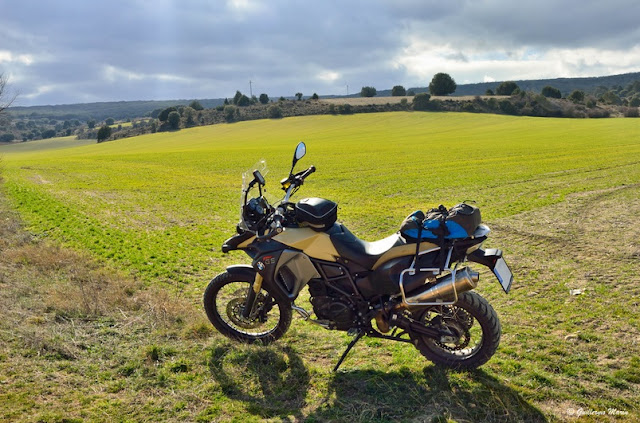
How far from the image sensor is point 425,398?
4.45 m

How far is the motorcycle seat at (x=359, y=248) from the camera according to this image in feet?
15.6

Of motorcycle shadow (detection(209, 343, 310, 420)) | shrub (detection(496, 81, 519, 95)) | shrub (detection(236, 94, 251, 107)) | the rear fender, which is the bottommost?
motorcycle shadow (detection(209, 343, 310, 420))

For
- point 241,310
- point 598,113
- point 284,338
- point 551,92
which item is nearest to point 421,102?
point 598,113

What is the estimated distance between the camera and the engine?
4.98 metres

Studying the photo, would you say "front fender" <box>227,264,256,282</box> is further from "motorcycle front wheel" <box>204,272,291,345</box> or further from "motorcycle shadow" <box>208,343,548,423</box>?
"motorcycle shadow" <box>208,343,548,423</box>

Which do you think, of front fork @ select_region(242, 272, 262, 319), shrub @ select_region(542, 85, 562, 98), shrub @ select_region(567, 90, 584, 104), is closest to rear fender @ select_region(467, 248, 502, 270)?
front fork @ select_region(242, 272, 262, 319)

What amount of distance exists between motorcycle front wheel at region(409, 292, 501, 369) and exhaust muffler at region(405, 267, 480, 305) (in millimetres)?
248

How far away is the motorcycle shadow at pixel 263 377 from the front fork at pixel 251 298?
42 cm

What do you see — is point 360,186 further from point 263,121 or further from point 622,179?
point 263,121

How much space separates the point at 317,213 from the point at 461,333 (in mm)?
2030

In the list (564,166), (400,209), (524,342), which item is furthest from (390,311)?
(564,166)

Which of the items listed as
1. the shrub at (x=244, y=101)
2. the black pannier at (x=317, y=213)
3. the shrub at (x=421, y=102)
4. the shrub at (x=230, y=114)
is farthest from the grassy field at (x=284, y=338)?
the shrub at (x=244, y=101)

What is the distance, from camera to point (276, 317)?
5707 mm

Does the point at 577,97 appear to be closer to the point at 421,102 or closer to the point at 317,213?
the point at 421,102
